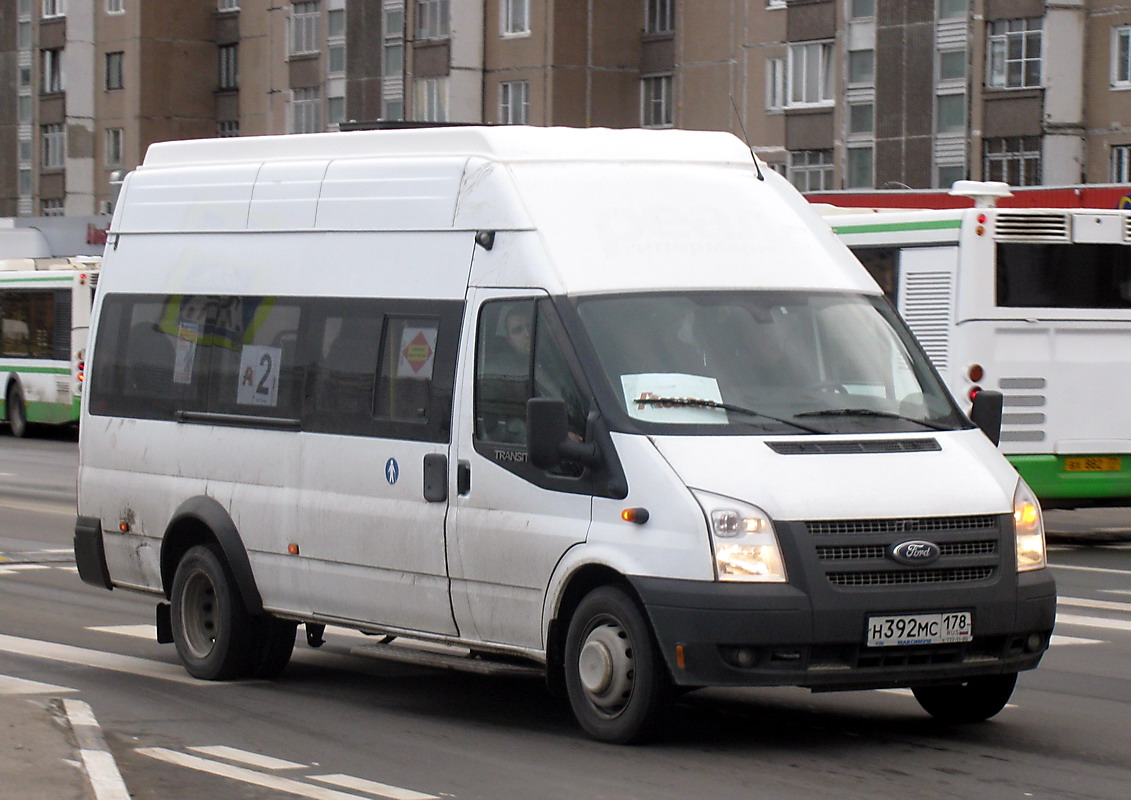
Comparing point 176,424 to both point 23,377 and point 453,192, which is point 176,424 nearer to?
point 453,192

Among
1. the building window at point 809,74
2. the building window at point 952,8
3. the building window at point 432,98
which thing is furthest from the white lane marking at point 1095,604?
the building window at point 432,98

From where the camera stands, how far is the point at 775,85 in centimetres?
5819

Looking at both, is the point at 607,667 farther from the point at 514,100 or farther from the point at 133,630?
the point at 514,100

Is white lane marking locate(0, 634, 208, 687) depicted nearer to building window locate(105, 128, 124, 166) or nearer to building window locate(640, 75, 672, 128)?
building window locate(640, 75, 672, 128)

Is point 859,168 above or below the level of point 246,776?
above

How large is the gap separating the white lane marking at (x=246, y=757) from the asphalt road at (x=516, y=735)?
0.04 ft

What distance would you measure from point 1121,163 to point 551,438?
43380 mm

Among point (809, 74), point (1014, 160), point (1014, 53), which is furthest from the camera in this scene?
point (809, 74)

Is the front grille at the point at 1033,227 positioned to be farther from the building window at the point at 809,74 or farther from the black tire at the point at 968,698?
the building window at the point at 809,74

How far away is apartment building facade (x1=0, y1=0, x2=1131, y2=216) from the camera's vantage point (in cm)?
5041

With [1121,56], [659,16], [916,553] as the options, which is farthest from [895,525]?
[659,16]

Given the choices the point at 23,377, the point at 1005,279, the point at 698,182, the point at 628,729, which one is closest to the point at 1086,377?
the point at 1005,279

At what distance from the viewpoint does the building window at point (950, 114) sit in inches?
2042

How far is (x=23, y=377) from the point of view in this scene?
3938 cm
